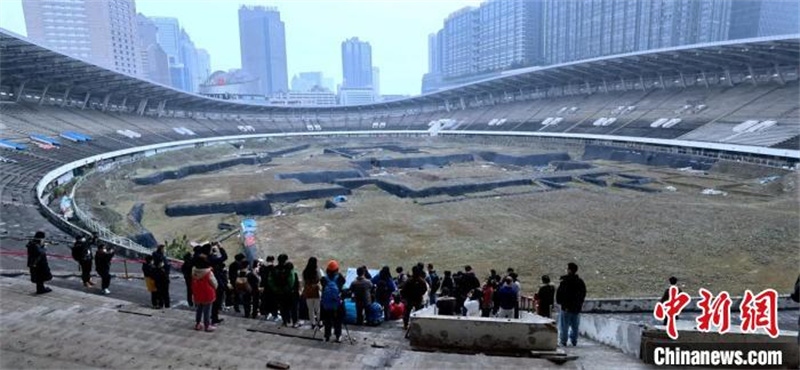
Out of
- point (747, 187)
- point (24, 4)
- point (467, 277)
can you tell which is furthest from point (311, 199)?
point (24, 4)

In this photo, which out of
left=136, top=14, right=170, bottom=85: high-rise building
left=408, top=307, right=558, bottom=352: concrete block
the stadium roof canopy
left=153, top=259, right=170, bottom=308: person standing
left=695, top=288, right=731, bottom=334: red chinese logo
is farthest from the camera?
left=136, top=14, right=170, bottom=85: high-rise building

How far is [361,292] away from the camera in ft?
24.7

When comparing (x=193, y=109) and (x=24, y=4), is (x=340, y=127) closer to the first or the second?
(x=193, y=109)

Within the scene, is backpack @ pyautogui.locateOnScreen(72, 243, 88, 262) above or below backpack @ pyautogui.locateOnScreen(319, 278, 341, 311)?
above

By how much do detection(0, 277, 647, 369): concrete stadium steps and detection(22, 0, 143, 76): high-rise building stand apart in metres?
142

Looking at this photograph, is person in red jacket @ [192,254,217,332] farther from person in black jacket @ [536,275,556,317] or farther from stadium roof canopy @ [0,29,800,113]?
stadium roof canopy @ [0,29,800,113]

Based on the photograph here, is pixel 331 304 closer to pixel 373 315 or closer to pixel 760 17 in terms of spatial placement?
pixel 373 315

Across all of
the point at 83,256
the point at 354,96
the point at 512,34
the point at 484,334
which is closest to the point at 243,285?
the point at 83,256

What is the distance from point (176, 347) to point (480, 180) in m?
27.9

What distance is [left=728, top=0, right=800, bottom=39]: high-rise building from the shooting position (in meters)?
102

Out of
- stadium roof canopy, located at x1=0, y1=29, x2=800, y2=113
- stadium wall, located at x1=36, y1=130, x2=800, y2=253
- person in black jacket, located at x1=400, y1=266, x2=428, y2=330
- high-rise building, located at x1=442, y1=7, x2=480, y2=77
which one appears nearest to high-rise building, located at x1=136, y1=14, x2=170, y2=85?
stadium roof canopy, located at x1=0, y1=29, x2=800, y2=113

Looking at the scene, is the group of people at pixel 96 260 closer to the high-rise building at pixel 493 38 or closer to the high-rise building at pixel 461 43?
the high-rise building at pixel 493 38

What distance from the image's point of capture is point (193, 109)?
7544cm

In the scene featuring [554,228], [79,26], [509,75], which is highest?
[79,26]
